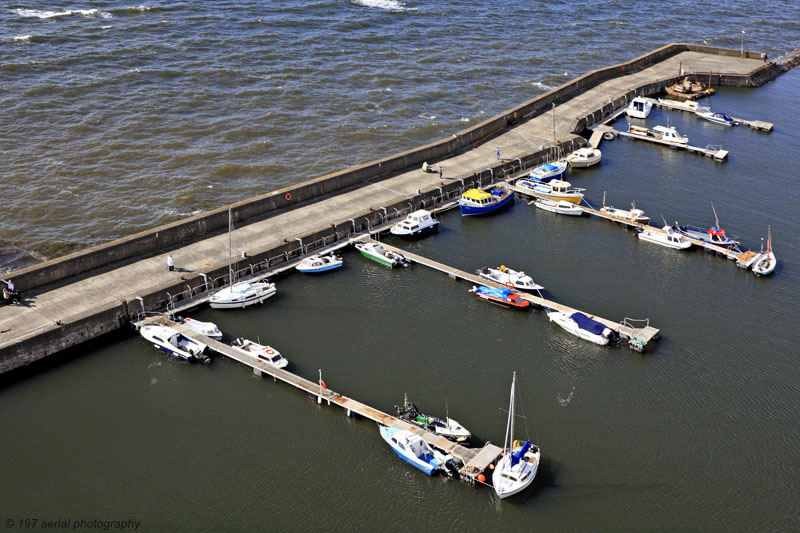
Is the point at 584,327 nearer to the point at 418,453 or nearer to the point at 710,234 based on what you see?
the point at 418,453

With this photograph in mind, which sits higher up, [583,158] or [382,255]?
[583,158]

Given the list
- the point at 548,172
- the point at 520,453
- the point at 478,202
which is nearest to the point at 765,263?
the point at 548,172

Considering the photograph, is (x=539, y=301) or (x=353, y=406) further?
(x=539, y=301)

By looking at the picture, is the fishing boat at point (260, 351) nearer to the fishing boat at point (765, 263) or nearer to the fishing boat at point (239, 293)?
the fishing boat at point (239, 293)

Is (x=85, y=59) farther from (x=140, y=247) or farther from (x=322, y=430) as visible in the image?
(x=322, y=430)

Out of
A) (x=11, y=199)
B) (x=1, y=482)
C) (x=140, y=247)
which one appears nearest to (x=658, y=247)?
(x=140, y=247)

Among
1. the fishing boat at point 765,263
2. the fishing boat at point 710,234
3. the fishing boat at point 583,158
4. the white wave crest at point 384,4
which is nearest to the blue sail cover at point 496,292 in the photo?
the fishing boat at point 710,234
